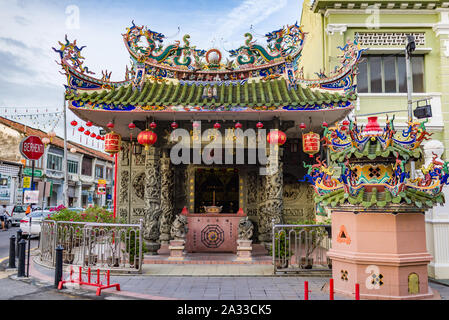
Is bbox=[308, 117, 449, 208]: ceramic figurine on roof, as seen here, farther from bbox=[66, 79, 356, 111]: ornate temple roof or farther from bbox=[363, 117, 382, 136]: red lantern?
bbox=[66, 79, 356, 111]: ornate temple roof

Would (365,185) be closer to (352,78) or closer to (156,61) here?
(352,78)

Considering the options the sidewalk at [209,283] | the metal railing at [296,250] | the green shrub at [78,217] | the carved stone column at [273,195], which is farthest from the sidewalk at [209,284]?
the carved stone column at [273,195]

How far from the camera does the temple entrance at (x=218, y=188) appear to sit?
13633mm

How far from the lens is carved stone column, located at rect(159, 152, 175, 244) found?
12914 millimetres

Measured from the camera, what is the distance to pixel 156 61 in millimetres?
11492

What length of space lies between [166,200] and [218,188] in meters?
2.06

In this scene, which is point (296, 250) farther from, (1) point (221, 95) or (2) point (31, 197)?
(2) point (31, 197)

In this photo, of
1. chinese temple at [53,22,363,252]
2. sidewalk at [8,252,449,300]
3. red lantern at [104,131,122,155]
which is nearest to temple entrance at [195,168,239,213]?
chinese temple at [53,22,363,252]

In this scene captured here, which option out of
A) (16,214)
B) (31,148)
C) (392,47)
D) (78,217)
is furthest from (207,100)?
(16,214)

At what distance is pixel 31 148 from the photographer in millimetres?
12711

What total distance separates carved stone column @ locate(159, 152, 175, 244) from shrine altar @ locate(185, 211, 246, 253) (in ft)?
5.88

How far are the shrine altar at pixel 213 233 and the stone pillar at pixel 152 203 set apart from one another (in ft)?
3.45

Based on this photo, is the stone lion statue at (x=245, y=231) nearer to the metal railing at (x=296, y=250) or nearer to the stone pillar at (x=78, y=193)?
the metal railing at (x=296, y=250)
